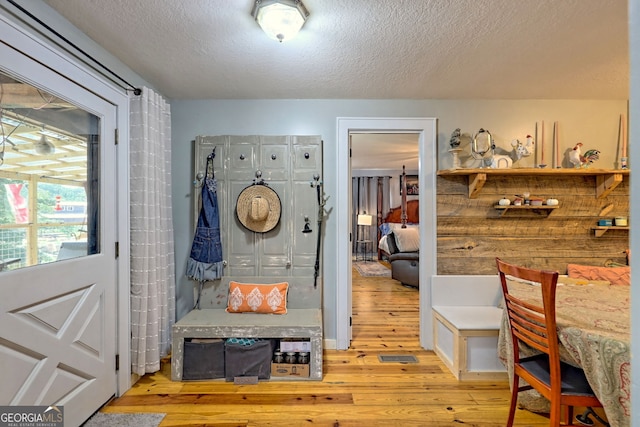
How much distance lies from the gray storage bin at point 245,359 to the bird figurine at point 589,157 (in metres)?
3.13

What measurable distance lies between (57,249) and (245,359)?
1.39 m

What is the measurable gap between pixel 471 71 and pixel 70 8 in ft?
8.22

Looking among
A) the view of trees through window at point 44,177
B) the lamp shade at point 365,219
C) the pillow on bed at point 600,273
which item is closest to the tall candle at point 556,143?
the pillow on bed at point 600,273

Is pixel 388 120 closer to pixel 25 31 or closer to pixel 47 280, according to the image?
pixel 25 31

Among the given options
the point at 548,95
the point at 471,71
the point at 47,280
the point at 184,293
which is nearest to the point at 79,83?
the point at 47,280

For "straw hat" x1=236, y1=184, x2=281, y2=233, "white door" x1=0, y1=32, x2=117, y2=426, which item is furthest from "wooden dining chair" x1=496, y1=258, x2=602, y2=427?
"white door" x1=0, y1=32, x2=117, y2=426

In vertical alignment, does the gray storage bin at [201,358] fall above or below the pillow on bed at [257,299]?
below

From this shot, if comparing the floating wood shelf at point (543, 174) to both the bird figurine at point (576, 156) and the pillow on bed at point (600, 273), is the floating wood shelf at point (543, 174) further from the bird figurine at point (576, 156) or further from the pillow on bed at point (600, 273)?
the pillow on bed at point (600, 273)

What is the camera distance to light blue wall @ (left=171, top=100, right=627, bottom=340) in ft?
9.73

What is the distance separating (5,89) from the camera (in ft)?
4.71

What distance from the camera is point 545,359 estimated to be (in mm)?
1793

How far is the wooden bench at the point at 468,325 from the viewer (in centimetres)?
244

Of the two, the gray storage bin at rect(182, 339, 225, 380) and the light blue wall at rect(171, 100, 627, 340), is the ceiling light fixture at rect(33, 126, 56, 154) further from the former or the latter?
the gray storage bin at rect(182, 339, 225, 380)

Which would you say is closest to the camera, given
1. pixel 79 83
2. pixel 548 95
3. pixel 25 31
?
pixel 25 31
